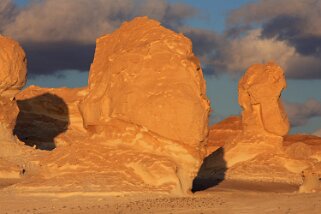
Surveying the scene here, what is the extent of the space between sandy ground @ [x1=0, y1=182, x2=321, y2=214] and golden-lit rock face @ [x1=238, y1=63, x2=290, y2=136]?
1536 centimetres

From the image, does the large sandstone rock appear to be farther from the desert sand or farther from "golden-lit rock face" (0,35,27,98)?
the desert sand

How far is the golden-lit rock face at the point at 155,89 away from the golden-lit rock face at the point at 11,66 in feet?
30.3

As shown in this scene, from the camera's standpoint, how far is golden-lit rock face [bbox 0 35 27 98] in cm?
3188

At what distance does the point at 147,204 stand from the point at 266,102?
773 inches

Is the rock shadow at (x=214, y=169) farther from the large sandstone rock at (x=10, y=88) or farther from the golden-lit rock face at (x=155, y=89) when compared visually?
the golden-lit rock face at (x=155, y=89)

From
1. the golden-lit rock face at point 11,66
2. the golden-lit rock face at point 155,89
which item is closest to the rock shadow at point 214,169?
the golden-lit rock face at point 155,89

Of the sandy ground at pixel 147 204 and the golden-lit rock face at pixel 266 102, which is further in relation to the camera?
the golden-lit rock face at pixel 266 102

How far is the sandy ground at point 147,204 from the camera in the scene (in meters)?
17.5

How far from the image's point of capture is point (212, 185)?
28594 mm

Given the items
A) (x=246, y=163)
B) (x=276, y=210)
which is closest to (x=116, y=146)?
(x=276, y=210)

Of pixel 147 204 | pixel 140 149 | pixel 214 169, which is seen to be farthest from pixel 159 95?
pixel 214 169

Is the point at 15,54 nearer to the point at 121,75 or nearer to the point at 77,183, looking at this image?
the point at 121,75

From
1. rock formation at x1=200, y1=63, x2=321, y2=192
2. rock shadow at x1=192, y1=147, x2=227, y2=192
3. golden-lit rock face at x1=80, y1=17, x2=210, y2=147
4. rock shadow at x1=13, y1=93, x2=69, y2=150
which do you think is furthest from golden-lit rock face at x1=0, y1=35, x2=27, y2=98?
rock shadow at x1=13, y1=93, x2=69, y2=150

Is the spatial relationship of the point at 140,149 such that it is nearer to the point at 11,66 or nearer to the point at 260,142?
the point at 11,66
